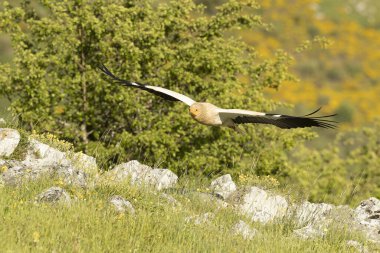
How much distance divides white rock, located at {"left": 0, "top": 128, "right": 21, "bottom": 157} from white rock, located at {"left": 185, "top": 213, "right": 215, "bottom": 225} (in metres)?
3.22

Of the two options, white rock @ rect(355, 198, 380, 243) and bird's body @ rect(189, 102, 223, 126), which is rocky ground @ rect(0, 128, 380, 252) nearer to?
white rock @ rect(355, 198, 380, 243)

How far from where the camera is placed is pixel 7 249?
22.5 ft

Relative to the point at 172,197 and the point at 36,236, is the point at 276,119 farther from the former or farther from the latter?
the point at 36,236

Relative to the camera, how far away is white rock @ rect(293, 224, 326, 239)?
29.3ft

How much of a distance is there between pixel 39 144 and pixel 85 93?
7965 mm

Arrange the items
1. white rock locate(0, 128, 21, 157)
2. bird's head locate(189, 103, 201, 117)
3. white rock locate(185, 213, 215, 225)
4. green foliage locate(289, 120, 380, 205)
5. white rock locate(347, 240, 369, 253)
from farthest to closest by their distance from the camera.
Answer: green foliage locate(289, 120, 380, 205), bird's head locate(189, 103, 201, 117), white rock locate(0, 128, 21, 157), white rock locate(347, 240, 369, 253), white rock locate(185, 213, 215, 225)

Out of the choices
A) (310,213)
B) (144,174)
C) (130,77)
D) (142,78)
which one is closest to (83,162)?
(144,174)

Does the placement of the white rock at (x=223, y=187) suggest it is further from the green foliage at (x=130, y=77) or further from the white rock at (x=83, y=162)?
the green foliage at (x=130, y=77)

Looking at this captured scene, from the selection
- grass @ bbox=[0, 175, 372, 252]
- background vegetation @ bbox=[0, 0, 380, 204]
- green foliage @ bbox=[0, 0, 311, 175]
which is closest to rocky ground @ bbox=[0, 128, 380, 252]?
grass @ bbox=[0, 175, 372, 252]

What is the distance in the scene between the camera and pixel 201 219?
8.80m

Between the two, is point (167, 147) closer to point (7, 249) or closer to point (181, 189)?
point (181, 189)

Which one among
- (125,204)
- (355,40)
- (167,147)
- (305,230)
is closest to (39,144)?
(125,204)

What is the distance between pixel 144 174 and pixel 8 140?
2.07 m

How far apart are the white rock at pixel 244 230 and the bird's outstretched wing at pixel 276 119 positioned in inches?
86.6
